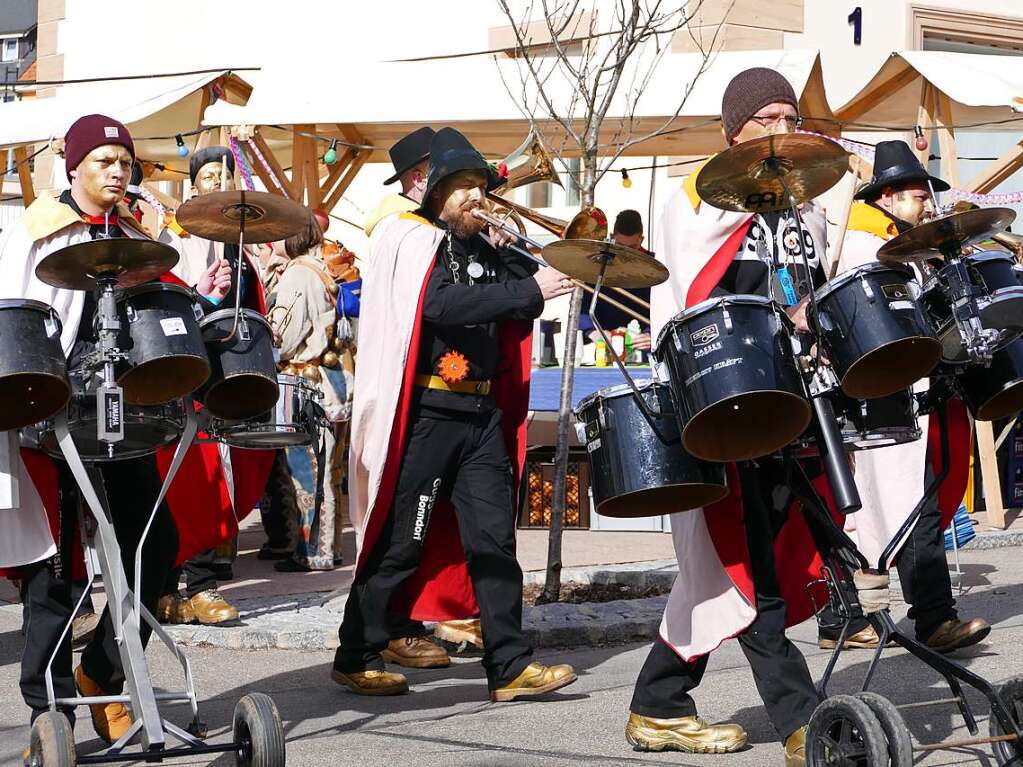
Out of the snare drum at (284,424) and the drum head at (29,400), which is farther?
the snare drum at (284,424)

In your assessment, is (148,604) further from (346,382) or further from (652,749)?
(346,382)

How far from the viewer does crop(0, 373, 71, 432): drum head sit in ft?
15.2

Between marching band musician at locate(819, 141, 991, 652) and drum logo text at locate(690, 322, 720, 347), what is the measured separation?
2043 millimetres

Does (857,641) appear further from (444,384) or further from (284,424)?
(284,424)

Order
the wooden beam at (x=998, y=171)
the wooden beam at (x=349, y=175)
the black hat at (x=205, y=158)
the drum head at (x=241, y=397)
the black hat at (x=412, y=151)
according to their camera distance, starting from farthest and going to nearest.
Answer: the wooden beam at (x=349, y=175)
the wooden beam at (x=998, y=171)
the black hat at (x=205, y=158)
the black hat at (x=412, y=151)
the drum head at (x=241, y=397)

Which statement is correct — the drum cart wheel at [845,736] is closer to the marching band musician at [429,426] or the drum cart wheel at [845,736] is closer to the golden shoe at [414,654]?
the marching band musician at [429,426]

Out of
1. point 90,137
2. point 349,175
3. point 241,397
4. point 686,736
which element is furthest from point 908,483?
point 349,175

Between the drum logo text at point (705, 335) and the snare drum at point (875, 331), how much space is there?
0.28 metres

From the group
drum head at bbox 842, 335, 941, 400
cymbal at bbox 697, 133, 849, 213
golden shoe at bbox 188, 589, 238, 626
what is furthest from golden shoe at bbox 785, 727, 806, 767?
golden shoe at bbox 188, 589, 238, 626

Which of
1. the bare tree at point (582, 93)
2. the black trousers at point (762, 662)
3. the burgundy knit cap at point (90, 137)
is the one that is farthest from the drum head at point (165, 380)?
the bare tree at point (582, 93)

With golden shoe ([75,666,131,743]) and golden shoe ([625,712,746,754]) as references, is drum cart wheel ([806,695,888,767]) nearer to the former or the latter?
golden shoe ([625,712,746,754])

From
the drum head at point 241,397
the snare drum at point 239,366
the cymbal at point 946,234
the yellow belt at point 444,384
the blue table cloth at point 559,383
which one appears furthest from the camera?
the blue table cloth at point 559,383

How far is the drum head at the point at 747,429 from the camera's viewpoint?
14.5 ft

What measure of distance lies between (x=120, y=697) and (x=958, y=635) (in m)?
3.22
